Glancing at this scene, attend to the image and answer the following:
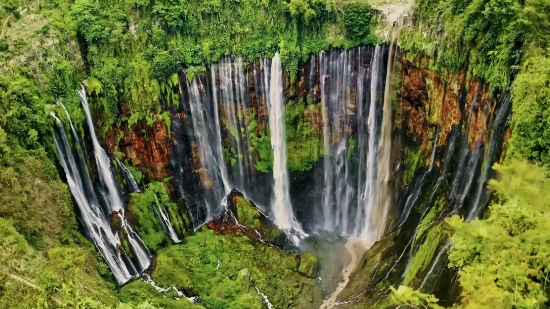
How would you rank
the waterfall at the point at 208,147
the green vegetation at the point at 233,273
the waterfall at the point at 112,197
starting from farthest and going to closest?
1. the waterfall at the point at 208,147
2. the waterfall at the point at 112,197
3. the green vegetation at the point at 233,273

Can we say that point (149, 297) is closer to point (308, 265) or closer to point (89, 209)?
point (89, 209)

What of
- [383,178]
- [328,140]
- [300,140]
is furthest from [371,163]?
[300,140]

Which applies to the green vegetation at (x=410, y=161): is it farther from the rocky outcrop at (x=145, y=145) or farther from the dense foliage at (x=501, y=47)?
the rocky outcrop at (x=145, y=145)

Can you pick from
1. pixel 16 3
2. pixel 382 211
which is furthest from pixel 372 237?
pixel 16 3

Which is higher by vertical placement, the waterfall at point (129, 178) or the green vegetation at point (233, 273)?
the waterfall at point (129, 178)

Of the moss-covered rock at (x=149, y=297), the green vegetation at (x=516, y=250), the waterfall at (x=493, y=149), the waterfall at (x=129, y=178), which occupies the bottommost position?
the moss-covered rock at (x=149, y=297)

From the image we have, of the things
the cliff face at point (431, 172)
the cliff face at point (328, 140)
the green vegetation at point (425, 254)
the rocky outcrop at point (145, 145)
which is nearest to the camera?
the cliff face at point (431, 172)

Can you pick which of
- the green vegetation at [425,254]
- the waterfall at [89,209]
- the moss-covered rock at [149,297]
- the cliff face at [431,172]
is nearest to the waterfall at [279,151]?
the cliff face at [431,172]

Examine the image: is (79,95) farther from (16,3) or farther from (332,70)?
(332,70)

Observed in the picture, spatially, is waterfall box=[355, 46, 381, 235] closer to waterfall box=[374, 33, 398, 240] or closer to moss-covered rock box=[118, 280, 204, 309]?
waterfall box=[374, 33, 398, 240]
